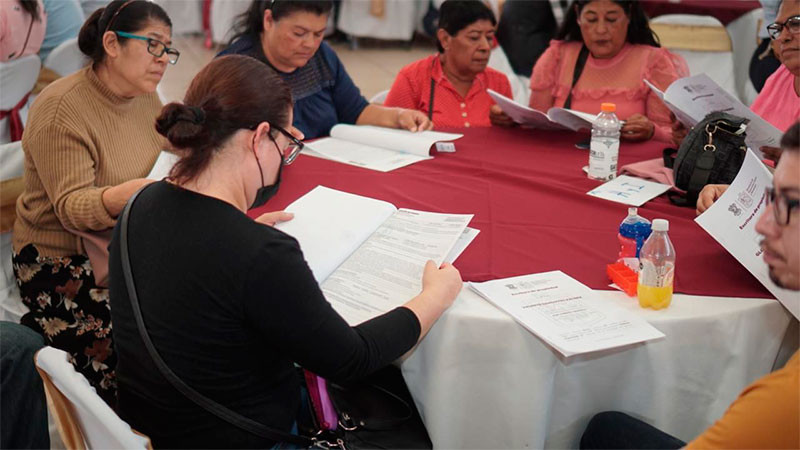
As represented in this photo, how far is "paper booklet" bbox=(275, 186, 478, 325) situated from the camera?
1366mm

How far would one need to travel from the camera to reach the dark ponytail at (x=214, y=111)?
45.1 inches

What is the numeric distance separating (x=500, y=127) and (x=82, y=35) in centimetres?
147

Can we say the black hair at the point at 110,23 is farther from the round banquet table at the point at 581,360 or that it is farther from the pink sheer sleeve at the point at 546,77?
the pink sheer sleeve at the point at 546,77

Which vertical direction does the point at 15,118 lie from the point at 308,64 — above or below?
below

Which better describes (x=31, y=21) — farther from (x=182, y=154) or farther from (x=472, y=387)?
(x=472, y=387)

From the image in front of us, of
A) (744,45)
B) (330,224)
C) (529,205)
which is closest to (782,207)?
(529,205)

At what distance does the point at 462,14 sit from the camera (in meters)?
2.79

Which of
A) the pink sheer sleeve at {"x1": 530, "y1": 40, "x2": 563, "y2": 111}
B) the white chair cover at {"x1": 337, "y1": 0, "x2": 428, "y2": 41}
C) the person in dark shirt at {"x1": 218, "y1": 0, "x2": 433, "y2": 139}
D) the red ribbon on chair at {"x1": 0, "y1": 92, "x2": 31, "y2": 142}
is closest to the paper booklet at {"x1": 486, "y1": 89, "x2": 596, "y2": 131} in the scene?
the person in dark shirt at {"x1": 218, "y1": 0, "x2": 433, "y2": 139}

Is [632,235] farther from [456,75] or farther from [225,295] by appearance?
[456,75]

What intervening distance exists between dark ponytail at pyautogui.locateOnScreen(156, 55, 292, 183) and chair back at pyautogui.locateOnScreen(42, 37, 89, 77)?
2.23 meters

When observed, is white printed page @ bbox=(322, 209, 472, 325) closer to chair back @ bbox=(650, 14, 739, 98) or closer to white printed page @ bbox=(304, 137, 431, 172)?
white printed page @ bbox=(304, 137, 431, 172)

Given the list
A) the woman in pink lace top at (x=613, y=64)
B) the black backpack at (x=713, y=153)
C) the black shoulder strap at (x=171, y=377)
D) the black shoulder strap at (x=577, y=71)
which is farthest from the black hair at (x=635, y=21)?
the black shoulder strap at (x=171, y=377)

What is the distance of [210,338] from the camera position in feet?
3.66

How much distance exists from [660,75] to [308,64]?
4.49ft
